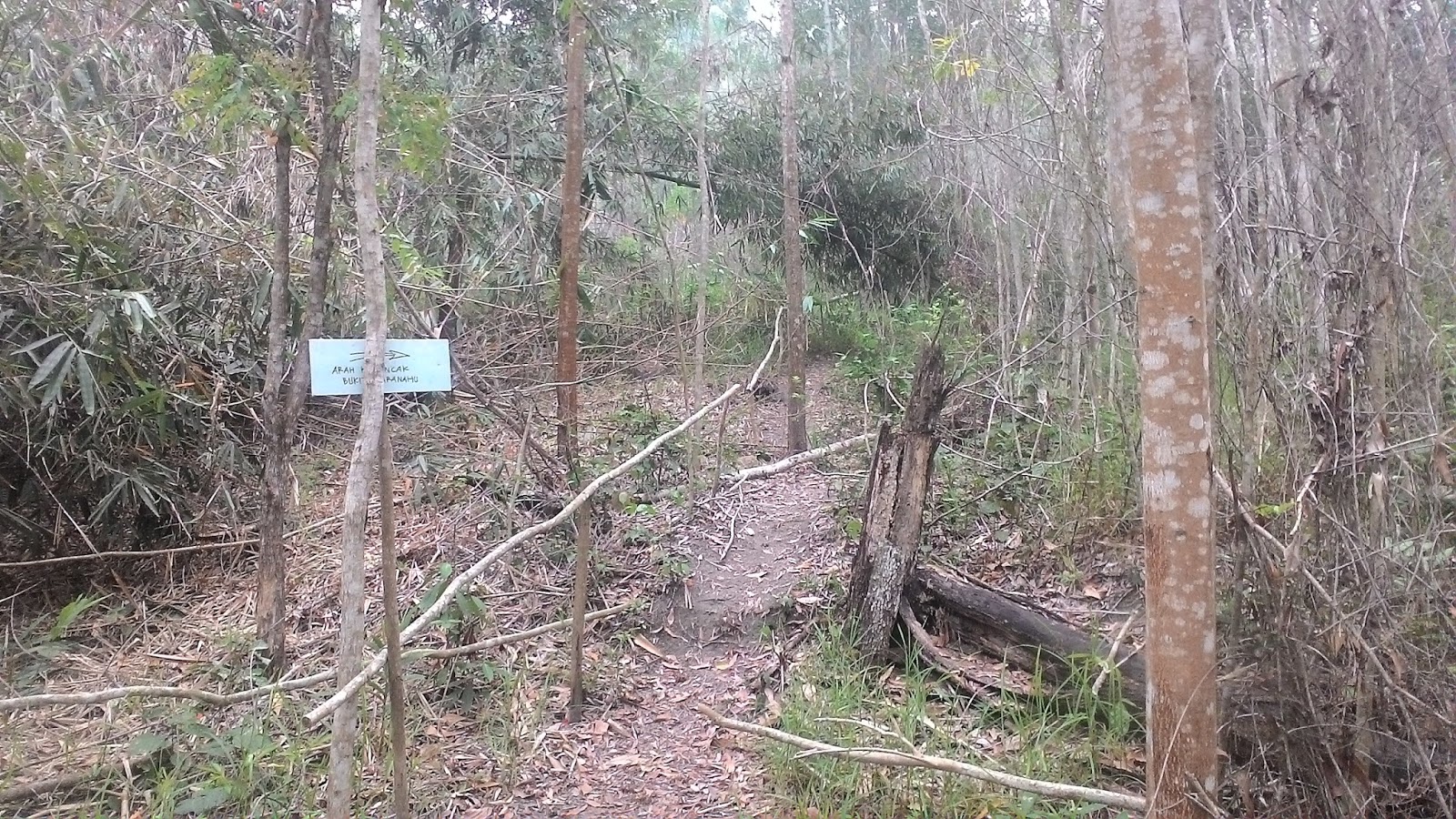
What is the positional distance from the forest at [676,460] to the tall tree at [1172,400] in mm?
11

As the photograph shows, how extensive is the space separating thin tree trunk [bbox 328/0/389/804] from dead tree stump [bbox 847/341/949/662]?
2.36m

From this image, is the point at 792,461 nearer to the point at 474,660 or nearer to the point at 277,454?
the point at 474,660

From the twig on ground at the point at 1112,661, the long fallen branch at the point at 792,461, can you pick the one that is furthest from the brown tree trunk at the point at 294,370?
the twig on ground at the point at 1112,661

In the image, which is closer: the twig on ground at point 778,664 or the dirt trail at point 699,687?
the dirt trail at point 699,687

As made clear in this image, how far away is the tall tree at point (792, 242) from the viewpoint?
6402 millimetres

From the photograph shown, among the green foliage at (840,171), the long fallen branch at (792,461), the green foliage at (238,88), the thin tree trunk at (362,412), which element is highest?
the green foliage at (840,171)

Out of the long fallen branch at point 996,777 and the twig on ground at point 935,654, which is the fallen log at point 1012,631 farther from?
the long fallen branch at point 996,777

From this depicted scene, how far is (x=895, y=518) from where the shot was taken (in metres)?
3.89

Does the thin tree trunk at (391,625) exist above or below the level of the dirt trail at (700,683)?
→ above

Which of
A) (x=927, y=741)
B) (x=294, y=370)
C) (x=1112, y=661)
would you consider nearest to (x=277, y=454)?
(x=294, y=370)

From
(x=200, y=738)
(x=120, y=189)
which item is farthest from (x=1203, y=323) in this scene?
(x=120, y=189)

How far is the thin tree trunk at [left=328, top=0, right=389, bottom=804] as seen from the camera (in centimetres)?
209

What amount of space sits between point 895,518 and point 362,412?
2.59 m

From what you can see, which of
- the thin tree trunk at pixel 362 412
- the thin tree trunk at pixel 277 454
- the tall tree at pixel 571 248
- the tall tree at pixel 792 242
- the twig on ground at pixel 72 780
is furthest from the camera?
the tall tree at pixel 792 242
